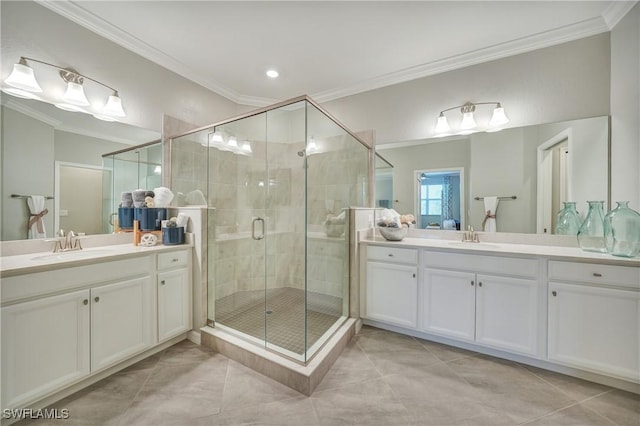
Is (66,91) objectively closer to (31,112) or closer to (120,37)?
(31,112)

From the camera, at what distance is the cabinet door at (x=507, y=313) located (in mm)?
1735

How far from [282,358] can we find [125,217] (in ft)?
5.96

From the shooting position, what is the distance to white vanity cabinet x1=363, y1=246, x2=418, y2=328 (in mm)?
2158

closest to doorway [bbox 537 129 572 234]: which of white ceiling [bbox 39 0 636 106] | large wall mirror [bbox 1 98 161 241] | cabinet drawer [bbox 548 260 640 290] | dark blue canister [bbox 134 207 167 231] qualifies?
cabinet drawer [bbox 548 260 640 290]

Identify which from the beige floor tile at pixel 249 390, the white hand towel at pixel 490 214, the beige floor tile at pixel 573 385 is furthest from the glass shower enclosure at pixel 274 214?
the beige floor tile at pixel 573 385

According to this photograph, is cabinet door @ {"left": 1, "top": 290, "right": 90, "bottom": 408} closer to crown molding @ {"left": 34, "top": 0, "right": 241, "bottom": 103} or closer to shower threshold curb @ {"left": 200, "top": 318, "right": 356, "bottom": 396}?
shower threshold curb @ {"left": 200, "top": 318, "right": 356, "bottom": 396}

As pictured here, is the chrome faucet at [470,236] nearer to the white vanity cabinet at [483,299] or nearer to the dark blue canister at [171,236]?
the white vanity cabinet at [483,299]

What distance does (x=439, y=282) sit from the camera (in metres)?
2.04

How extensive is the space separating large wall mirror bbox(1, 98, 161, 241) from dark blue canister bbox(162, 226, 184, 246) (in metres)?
0.49

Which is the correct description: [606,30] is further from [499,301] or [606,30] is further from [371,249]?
[371,249]

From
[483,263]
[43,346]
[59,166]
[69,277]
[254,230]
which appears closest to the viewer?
[43,346]

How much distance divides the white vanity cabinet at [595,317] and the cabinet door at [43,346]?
3.11m

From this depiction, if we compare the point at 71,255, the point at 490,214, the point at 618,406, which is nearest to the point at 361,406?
the point at 618,406

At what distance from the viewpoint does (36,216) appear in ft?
5.58
